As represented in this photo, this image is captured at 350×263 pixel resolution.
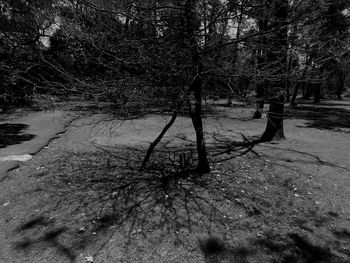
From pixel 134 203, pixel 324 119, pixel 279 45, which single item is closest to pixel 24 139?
pixel 134 203

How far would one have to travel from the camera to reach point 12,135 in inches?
348

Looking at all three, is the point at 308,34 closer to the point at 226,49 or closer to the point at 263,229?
the point at 226,49

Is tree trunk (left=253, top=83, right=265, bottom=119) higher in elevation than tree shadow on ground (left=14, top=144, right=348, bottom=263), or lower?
higher

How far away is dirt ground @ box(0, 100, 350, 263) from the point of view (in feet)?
9.61

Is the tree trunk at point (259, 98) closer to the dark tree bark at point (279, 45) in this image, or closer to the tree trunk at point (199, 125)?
the dark tree bark at point (279, 45)

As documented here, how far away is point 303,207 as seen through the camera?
3.94 meters

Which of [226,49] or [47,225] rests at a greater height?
[226,49]

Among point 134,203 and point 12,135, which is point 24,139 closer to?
point 12,135

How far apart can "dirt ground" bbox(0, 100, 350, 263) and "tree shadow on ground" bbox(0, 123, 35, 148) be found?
2114 millimetres

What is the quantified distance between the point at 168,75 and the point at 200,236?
214 centimetres

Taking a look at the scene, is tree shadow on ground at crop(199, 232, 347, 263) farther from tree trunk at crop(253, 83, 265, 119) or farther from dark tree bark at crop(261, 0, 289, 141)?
dark tree bark at crop(261, 0, 289, 141)

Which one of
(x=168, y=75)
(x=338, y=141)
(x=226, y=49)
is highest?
(x=226, y=49)

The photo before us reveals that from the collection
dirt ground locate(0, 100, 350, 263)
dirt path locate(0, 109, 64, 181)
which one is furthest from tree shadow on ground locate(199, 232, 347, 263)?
dirt path locate(0, 109, 64, 181)

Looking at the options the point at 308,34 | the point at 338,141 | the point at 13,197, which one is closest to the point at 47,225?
the point at 13,197
